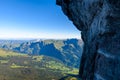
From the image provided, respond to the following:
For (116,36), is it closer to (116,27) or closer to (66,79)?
(116,27)

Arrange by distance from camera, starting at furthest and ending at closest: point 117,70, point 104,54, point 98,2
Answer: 1. point 98,2
2. point 104,54
3. point 117,70

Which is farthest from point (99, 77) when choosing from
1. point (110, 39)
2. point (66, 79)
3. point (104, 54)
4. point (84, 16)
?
point (66, 79)

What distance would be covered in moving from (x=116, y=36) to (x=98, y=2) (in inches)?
188

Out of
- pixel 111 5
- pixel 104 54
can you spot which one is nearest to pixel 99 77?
pixel 104 54

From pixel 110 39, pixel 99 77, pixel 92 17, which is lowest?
pixel 99 77

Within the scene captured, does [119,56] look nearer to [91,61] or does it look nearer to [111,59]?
[111,59]

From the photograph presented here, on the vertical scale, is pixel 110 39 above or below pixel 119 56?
above

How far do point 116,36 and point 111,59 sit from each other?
6.19 ft

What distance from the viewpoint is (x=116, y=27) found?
18.9 m

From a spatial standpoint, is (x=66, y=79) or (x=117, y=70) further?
(x=66, y=79)

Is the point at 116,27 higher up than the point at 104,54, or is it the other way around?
the point at 116,27

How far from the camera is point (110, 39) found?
19.5m

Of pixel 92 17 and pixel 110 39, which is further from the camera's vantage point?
pixel 92 17

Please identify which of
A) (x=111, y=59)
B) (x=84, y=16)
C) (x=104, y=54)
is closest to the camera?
(x=111, y=59)
